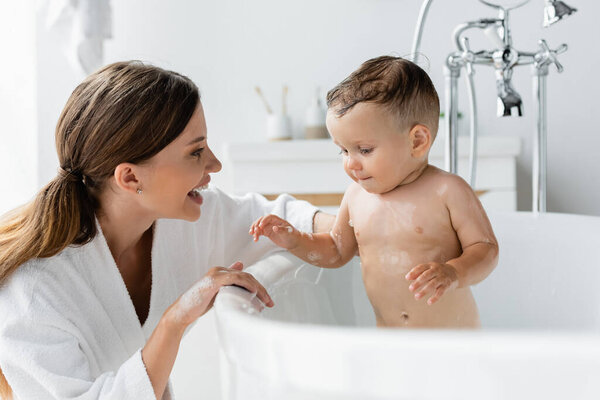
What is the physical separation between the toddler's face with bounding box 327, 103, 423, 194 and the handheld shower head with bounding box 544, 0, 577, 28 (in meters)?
0.58

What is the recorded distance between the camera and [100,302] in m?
Answer: 1.16

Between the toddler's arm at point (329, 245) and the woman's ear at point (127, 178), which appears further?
the toddler's arm at point (329, 245)

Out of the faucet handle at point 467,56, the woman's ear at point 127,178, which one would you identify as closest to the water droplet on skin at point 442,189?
the woman's ear at point 127,178

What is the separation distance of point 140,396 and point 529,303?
955 mm

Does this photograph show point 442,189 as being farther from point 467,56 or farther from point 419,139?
point 467,56

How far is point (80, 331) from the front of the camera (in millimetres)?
1084

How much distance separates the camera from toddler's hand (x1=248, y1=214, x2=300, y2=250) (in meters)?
1.17

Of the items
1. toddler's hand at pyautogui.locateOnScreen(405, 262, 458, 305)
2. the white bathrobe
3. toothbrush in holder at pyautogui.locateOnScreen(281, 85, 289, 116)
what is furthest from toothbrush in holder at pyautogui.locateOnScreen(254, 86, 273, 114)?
toddler's hand at pyautogui.locateOnScreen(405, 262, 458, 305)

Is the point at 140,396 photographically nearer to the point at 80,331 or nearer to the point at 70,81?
the point at 80,331

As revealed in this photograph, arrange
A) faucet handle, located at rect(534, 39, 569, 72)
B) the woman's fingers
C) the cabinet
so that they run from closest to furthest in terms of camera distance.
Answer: the woman's fingers, faucet handle, located at rect(534, 39, 569, 72), the cabinet

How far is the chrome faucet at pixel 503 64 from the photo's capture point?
4.91 feet

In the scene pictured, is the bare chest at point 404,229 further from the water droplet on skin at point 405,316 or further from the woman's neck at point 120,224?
the woman's neck at point 120,224

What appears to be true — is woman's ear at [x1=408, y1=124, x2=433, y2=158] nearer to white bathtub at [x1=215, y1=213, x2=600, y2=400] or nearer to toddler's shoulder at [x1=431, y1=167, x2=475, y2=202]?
toddler's shoulder at [x1=431, y1=167, x2=475, y2=202]

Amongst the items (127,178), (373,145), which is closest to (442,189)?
(373,145)
